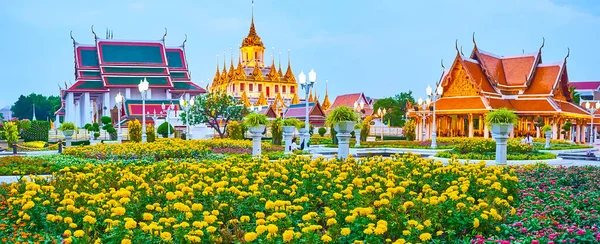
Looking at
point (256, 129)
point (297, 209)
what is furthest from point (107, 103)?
point (297, 209)

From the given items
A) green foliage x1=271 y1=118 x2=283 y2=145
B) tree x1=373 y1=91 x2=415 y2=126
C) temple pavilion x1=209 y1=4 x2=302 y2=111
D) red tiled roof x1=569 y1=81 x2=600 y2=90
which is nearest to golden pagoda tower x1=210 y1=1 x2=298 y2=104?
temple pavilion x1=209 y1=4 x2=302 y2=111

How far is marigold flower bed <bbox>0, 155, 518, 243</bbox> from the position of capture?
510cm

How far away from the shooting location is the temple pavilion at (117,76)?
52.2 m

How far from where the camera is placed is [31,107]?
300ft

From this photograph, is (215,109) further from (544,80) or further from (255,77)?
(255,77)

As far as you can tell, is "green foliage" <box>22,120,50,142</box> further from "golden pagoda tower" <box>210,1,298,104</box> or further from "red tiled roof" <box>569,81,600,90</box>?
"red tiled roof" <box>569,81,600,90</box>

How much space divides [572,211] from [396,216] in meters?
2.56

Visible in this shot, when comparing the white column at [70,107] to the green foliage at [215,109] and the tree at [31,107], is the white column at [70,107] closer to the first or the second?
the green foliage at [215,109]

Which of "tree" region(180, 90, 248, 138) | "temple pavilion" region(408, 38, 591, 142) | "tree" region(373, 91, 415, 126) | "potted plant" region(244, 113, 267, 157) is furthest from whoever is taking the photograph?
"tree" region(373, 91, 415, 126)

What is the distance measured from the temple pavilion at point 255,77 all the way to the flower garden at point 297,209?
6724 cm

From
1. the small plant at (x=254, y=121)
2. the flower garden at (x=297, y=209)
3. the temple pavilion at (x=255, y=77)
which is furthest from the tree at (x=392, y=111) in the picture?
the flower garden at (x=297, y=209)

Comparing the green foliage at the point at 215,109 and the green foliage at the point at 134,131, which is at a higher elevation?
the green foliage at the point at 215,109

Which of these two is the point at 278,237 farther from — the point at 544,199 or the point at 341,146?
the point at 341,146

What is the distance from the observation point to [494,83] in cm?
3506
